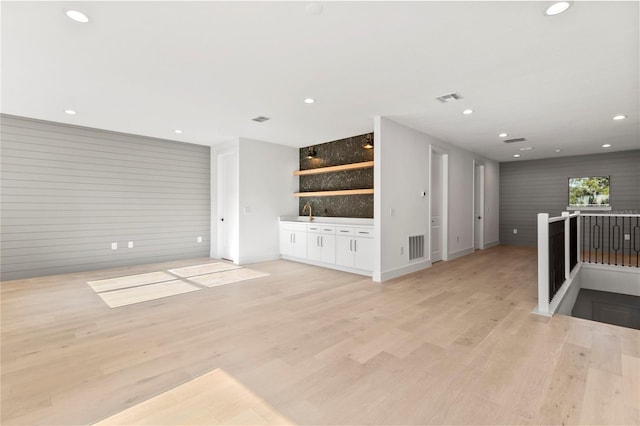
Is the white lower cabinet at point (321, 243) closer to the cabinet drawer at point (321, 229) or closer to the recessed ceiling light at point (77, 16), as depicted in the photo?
the cabinet drawer at point (321, 229)

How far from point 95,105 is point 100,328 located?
10.2 feet

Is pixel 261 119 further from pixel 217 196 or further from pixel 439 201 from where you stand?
pixel 439 201

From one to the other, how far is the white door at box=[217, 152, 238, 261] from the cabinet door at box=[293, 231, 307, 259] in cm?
127

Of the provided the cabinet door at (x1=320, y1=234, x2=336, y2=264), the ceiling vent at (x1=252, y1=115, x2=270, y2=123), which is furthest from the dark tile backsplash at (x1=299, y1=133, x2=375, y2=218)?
the ceiling vent at (x1=252, y1=115, x2=270, y2=123)

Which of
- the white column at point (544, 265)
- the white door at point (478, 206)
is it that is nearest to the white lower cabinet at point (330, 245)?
the white column at point (544, 265)

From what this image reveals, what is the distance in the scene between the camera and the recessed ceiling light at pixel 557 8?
6.89 feet

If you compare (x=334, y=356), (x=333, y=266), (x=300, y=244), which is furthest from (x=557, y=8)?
(x=300, y=244)

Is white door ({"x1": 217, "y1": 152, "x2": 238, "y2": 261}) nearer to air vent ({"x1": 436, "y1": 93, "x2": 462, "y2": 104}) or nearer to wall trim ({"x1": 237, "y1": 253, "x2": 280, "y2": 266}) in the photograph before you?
wall trim ({"x1": 237, "y1": 253, "x2": 280, "y2": 266})

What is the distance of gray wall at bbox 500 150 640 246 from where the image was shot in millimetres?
7359

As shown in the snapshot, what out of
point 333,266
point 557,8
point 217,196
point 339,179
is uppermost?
point 557,8

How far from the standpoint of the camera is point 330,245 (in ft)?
18.7

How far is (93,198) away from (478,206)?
9.01 m

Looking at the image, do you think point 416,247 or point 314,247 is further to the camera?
point 314,247

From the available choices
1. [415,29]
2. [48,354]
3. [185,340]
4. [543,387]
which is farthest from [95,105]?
[543,387]
